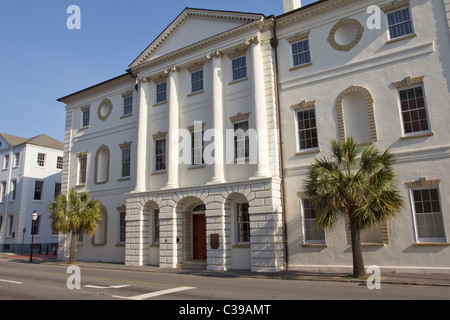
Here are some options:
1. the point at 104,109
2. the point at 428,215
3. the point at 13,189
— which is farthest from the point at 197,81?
→ the point at 13,189

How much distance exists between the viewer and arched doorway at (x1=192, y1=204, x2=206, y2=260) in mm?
20609

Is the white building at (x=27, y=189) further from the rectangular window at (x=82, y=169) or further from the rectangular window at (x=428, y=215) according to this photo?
the rectangular window at (x=428, y=215)

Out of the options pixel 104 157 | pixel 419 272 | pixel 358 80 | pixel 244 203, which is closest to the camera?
pixel 419 272

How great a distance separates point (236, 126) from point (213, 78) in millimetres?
2985

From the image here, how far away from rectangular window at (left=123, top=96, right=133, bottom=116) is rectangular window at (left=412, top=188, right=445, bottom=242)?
18145mm

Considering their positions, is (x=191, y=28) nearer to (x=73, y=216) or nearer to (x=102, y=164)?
(x=102, y=164)

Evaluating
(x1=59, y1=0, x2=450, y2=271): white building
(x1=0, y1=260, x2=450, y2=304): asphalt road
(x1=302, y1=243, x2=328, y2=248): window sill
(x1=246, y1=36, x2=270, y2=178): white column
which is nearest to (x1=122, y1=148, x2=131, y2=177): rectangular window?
(x1=59, y1=0, x2=450, y2=271): white building

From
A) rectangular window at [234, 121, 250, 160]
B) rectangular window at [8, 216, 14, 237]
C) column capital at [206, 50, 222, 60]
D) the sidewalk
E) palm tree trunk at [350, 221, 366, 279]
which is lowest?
the sidewalk

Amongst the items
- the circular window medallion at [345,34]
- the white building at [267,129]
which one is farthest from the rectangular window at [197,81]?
the circular window medallion at [345,34]

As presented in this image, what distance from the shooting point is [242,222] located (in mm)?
18656

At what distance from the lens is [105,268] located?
65.8ft

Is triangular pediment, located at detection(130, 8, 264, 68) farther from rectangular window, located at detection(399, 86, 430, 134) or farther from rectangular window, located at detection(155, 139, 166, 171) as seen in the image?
rectangular window, located at detection(399, 86, 430, 134)
